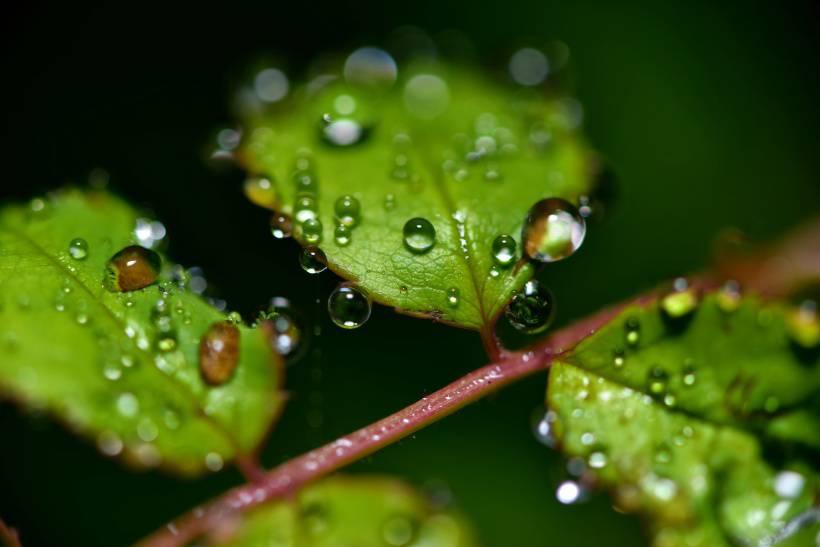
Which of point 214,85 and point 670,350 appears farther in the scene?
point 214,85

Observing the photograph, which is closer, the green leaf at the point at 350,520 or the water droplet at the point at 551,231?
the green leaf at the point at 350,520

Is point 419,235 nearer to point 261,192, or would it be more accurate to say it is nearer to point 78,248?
point 261,192

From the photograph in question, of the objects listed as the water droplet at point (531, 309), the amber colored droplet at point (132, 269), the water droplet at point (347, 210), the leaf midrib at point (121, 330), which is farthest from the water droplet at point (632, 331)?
the amber colored droplet at point (132, 269)

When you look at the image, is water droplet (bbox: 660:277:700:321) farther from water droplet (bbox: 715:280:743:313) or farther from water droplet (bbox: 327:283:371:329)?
water droplet (bbox: 327:283:371:329)

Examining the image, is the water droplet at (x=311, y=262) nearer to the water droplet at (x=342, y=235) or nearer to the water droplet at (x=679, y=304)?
the water droplet at (x=342, y=235)

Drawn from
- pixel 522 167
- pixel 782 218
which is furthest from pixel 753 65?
pixel 522 167

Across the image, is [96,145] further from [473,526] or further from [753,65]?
[753,65]
